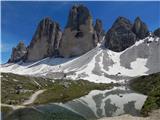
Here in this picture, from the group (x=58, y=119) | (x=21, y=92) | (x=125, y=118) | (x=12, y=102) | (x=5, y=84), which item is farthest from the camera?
(x=5, y=84)

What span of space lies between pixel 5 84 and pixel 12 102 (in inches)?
2666

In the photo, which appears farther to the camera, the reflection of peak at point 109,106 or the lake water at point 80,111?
the reflection of peak at point 109,106

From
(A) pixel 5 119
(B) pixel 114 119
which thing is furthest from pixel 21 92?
(B) pixel 114 119

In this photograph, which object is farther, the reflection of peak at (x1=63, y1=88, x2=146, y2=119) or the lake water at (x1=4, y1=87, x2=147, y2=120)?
the reflection of peak at (x1=63, y1=88, x2=146, y2=119)

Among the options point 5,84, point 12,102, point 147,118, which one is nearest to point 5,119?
point 147,118

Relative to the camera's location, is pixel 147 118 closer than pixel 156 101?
Yes

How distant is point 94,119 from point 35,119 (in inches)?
457

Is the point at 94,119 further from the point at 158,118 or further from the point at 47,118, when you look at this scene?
the point at 158,118

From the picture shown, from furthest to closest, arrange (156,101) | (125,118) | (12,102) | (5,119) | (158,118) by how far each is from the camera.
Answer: (12,102)
(156,101)
(5,119)
(125,118)
(158,118)

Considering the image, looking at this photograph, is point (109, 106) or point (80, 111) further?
point (109, 106)

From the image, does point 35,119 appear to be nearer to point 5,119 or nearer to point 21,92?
point 5,119

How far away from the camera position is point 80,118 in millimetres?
59188

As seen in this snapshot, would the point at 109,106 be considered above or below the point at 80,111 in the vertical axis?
below

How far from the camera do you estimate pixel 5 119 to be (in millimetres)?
61188
